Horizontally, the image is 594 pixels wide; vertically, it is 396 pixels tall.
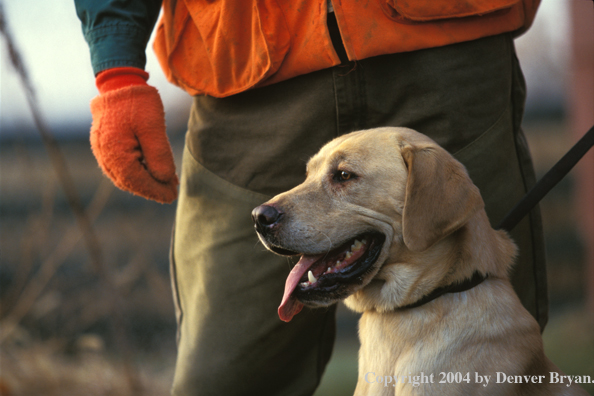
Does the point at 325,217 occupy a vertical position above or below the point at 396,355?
above

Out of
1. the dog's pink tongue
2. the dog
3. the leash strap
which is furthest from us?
the leash strap

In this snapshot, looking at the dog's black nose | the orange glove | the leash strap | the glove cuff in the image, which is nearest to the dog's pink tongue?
the dog's black nose

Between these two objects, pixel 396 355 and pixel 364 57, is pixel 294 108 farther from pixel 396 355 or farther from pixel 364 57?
pixel 396 355

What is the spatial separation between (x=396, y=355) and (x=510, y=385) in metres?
0.36

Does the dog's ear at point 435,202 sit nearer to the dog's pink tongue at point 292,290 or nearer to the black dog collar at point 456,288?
the black dog collar at point 456,288

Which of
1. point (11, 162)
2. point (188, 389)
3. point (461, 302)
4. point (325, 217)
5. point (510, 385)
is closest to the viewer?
point (510, 385)

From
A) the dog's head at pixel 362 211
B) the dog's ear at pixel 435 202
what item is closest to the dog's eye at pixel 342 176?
the dog's head at pixel 362 211

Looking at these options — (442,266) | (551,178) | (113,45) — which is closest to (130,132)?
(113,45)

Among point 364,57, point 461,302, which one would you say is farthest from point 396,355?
point 364,57

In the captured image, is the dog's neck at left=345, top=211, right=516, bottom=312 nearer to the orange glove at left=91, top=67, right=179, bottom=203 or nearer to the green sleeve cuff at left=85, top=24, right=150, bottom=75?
the orange glove at left=91, top=67, right=179, bottom=203

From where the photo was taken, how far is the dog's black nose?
174 cm

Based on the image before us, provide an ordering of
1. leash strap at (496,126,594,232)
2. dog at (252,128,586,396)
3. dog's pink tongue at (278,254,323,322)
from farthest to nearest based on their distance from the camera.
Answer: leash strap at (496,126,594,232), dog's pink tongue at (278,254,323,322), dog at (252,128,586,396)

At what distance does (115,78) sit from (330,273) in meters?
1.08

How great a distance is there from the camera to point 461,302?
1.69 m
